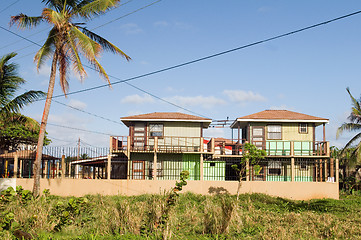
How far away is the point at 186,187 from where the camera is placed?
2573 cm

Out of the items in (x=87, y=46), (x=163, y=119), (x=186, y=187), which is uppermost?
(x=87, y=46)

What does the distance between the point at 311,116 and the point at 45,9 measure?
777 inches

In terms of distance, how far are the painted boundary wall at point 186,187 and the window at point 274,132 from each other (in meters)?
5.19

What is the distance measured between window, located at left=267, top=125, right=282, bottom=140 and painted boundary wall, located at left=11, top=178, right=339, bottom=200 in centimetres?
519

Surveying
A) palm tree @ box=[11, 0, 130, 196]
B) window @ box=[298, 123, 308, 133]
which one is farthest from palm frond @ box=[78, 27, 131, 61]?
window @ box=[298, 123, 308, 133]

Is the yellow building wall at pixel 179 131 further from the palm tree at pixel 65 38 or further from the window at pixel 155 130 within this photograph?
the palm tree at pixel 65 38

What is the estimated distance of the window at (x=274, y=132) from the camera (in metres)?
30.5

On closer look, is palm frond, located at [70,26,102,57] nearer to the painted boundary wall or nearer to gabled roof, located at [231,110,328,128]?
the painted boundary wall

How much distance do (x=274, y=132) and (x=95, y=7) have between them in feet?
52.8

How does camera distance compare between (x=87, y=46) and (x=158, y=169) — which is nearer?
(x=87, y=46)

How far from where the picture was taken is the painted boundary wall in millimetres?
25719

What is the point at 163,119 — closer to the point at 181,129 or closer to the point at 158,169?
the point at 181,129

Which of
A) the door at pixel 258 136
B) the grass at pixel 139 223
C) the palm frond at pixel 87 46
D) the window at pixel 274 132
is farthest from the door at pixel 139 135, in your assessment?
the grass at pixel 139 223

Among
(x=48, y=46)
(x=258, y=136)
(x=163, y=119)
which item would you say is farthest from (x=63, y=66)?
(x=258, y=136)
